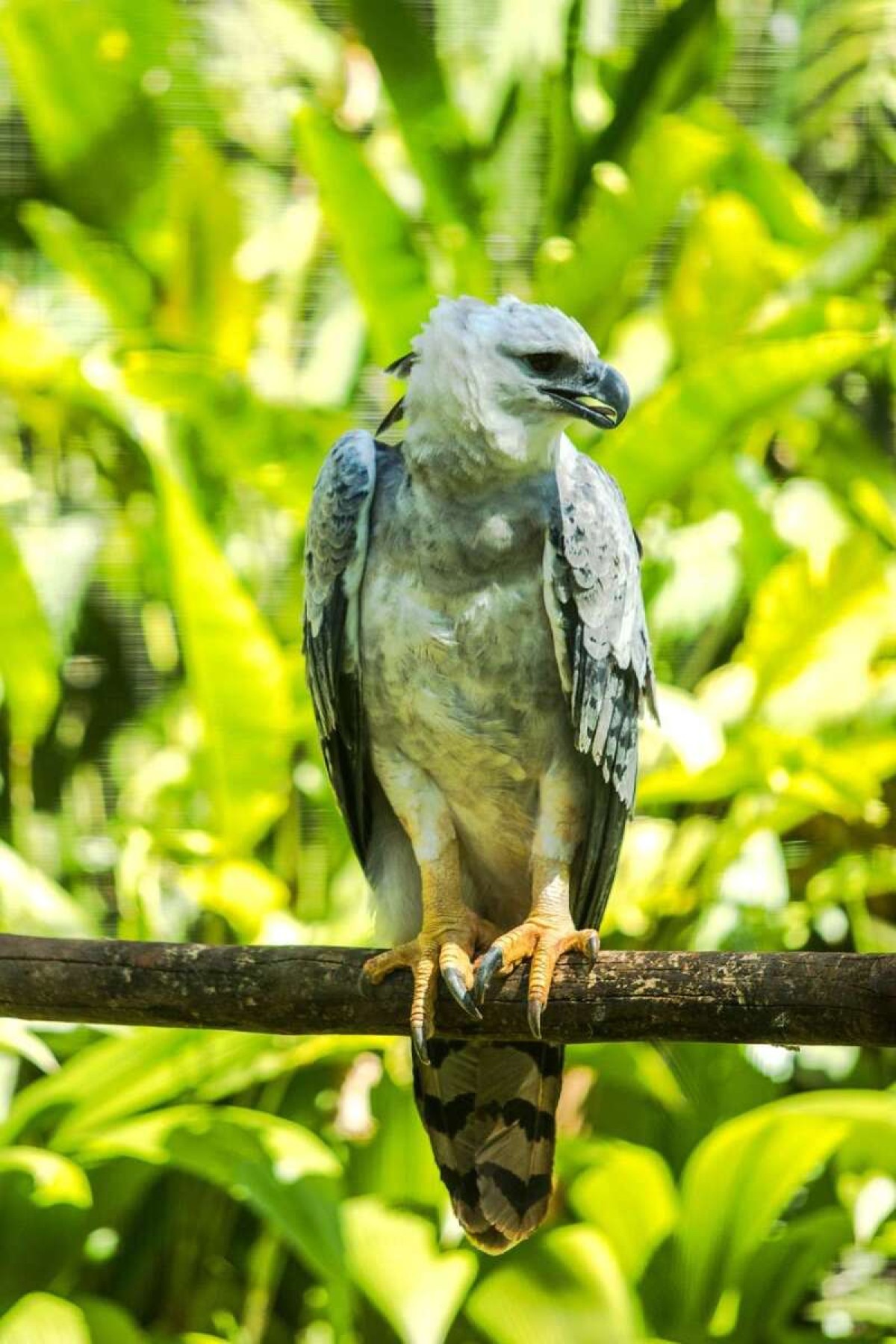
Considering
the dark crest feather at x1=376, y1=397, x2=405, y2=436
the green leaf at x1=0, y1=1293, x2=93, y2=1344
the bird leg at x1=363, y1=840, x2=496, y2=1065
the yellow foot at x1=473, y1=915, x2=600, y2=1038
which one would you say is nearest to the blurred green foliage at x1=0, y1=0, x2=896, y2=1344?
the green leaf at x1=0, y1=1293, x2=93, y2=1344

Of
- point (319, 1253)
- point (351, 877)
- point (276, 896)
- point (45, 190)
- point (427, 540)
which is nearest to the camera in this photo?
point (427, 540)

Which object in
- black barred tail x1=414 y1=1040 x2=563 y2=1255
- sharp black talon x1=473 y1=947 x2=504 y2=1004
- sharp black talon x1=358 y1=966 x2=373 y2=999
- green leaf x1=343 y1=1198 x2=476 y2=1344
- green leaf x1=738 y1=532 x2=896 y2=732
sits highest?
sharp black talon x1=473 y1=947 x2=504 y2=1004

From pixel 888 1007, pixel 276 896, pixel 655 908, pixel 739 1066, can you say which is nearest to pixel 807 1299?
pixel 739 1066

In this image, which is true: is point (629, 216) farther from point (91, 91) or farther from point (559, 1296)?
point (559, 1296)

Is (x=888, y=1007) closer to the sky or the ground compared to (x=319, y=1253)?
closer to the sky

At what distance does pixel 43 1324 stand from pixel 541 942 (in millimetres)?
1471

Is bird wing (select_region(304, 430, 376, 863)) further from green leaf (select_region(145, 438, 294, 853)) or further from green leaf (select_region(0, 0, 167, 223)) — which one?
green leaf (select_region(0, 0, 167, 223))

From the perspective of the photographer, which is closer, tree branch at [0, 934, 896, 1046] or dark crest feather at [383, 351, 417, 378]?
tree branch at [0, 934, 896, 1046]

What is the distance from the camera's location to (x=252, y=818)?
3.19 m

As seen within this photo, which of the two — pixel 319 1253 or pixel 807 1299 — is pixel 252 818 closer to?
pixel 319 1253

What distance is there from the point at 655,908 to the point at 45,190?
2.43 metres

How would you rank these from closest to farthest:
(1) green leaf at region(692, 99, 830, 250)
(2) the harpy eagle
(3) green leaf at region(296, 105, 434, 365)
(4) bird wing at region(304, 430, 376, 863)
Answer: (2) the harpy eagle < (4) bird wing at region(304, 430, 376, 863) < (3) green leaf at region(296, 105, 434, 365) < (1) green leaf at region(692, 99, 830, 250)

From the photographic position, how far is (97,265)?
3.70 m

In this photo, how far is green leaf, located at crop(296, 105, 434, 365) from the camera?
319cm
